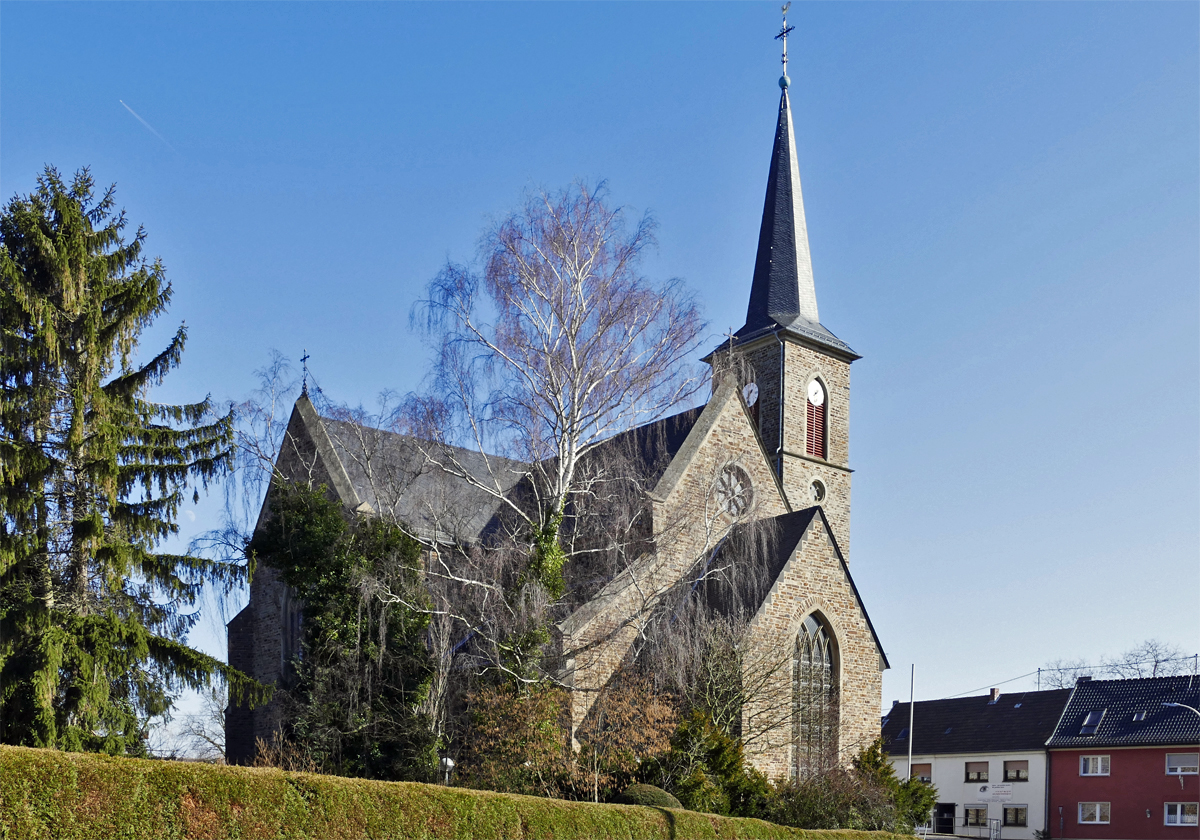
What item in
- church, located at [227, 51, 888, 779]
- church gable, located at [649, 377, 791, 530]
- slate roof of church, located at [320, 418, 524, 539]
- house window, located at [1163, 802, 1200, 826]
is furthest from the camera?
house window, located at [1163, 802, 1200, 826]

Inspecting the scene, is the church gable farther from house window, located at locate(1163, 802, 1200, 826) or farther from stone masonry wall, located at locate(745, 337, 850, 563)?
house window, located at locate(1163, 802, 1200, 826)

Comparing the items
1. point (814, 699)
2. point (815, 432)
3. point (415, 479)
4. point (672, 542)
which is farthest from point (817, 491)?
point (415, 479)

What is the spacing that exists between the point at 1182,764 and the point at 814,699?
78.7ft

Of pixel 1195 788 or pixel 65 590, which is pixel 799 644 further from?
pixel 1195 788

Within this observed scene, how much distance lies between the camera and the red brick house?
4256 cm

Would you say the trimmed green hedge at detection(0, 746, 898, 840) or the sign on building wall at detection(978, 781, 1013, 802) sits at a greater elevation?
the trimmed green hedge at detection(0, 746, 898, 840)

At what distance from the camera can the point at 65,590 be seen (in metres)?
18.9

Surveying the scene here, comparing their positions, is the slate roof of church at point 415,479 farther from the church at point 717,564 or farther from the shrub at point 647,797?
the shrub at point 647,797

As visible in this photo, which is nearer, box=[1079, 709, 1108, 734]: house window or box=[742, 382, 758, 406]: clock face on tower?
box=[742, 382, 758, 406]: clock face on tower

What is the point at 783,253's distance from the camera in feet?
129

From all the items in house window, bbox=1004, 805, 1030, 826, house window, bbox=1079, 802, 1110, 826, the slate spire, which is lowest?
house window, bbox=1004, 805, 1030, 826

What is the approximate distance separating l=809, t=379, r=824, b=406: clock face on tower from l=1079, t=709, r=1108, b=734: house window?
63.0 feet

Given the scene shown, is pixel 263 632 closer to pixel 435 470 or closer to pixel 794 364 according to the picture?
pixel 435 470

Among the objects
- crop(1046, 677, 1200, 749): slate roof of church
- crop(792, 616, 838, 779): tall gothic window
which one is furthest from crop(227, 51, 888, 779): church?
crop(1046, 677, 1200, 749): slate roof of church
